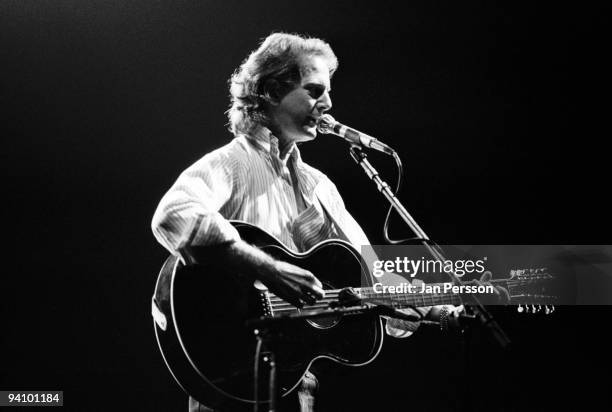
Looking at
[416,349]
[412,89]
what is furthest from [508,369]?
[412,89]

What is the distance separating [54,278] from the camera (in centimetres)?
248

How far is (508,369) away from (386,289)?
95 cm

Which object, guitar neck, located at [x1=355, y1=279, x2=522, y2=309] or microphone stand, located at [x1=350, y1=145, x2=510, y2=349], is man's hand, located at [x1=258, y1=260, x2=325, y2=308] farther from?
microphone stand, located at [x1=350, y1=145, x2=510, y2=349]

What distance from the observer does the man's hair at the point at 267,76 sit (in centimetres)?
236

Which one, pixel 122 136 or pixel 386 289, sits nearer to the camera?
pixel 386 289

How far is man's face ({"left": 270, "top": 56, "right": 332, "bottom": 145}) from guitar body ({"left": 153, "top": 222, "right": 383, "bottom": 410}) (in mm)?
516

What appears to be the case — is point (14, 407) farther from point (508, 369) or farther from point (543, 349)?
point (543, 349)

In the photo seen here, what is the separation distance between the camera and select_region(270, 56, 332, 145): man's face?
232 cm

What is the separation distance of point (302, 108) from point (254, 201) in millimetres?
435

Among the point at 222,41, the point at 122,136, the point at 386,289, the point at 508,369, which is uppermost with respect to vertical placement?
the point at 222,41

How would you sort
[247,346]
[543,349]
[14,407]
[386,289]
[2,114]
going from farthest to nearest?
[543,349] < [2,114] < [14,407] < [386,289] < [247,346]

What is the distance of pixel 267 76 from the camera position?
238 cm

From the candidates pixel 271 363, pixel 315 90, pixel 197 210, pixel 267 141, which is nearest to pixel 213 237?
pixel 197 210

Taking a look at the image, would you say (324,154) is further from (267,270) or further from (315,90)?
(267,270)
